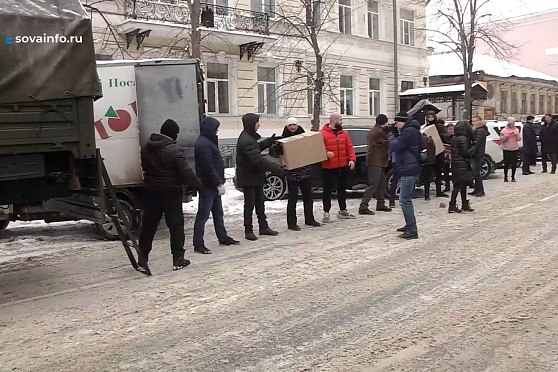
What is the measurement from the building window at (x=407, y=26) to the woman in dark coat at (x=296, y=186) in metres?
22.6

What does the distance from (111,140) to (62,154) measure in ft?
9.51

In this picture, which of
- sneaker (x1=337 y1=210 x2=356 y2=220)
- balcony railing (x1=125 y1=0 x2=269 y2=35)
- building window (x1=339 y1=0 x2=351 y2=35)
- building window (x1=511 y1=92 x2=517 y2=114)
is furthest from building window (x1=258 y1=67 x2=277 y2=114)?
building window (x1=511 y1=92 x2=517 y2=114)

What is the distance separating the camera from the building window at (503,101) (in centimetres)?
3855

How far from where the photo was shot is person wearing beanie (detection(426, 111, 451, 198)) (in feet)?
38.7

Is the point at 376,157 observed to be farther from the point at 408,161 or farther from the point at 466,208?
the point at 408,161

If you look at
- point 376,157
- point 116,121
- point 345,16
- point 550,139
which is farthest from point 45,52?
point 345,16

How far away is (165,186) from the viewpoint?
671 cm

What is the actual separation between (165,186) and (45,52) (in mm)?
1949

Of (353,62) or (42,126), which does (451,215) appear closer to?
(42,126)

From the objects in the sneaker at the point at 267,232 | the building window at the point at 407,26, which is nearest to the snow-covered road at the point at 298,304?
the sneaker at the point at 267,232

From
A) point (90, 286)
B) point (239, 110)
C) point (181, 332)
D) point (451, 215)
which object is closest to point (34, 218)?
point (90, 286)

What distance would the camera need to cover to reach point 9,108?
5.51 m

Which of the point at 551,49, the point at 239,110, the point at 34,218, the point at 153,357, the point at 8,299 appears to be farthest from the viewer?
the point at 551,49

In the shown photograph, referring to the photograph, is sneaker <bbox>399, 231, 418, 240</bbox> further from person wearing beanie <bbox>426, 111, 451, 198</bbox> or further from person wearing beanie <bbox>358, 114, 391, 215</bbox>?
person wearing beanie <bbox>426, 111, 451, 198</bbox>
